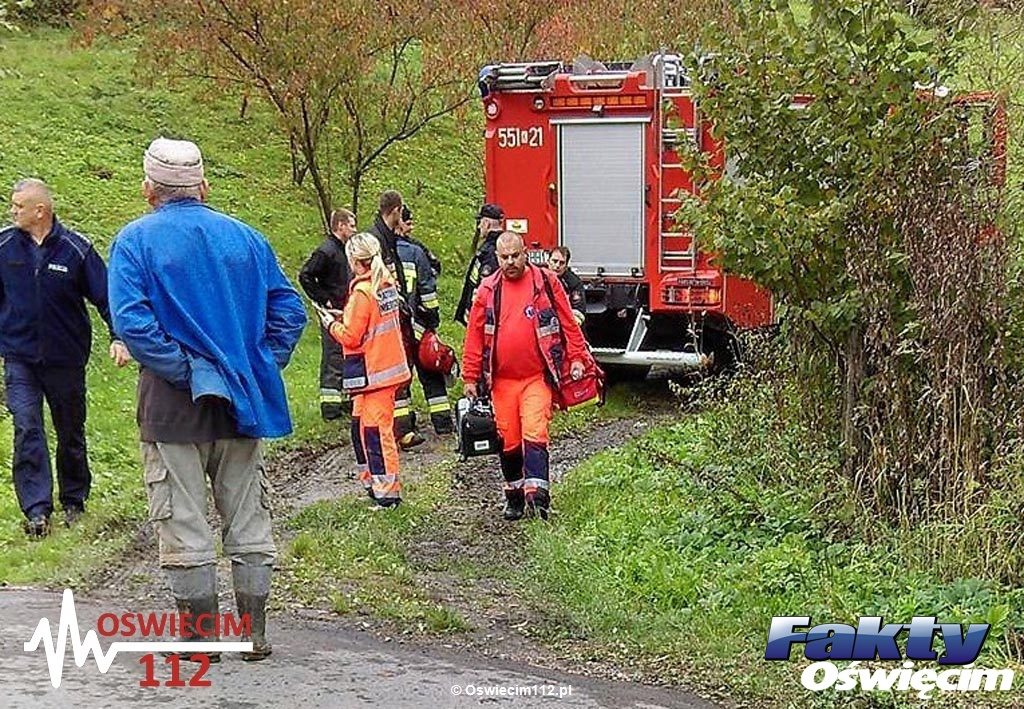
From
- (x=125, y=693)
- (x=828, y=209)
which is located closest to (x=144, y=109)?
(x=828, y=209)

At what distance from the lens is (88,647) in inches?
233

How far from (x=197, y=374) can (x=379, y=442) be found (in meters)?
3.70

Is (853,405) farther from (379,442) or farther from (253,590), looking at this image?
(253,590)

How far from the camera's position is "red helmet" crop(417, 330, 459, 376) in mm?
11461

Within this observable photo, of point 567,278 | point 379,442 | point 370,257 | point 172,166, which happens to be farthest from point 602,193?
point 172,166

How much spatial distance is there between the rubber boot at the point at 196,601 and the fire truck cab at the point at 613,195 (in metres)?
8.10

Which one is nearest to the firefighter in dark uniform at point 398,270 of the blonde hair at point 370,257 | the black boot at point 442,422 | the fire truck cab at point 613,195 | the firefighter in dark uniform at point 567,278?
the black boot at point 442,422

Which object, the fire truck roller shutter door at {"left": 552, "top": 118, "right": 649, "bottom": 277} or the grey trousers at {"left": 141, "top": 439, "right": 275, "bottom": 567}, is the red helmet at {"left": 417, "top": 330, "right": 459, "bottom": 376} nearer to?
the fire truck roller shutter door at {"left": 552, "top": 118, "right": 649, "bottom": 277}

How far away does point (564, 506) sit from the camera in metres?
9.28

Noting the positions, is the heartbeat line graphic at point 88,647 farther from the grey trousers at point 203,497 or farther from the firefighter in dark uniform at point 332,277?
the firefighter in dark uniform at point 332,277

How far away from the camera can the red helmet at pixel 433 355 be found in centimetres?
1146

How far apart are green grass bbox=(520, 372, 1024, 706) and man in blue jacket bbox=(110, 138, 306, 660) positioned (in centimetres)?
171

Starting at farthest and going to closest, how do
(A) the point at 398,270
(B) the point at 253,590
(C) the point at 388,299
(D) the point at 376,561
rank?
(A) the point at 398,270 → (C) the point at 388,299 → (D) the point at 376,561 → (B) the point at 253,590

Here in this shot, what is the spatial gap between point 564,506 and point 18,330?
11.2 feet
